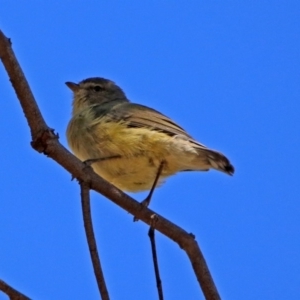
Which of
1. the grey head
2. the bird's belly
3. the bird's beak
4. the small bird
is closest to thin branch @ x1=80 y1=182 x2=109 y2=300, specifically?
the small bird

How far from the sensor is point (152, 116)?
20.7ft

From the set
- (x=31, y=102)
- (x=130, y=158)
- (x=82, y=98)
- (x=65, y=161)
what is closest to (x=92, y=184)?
(x=65, y=161)

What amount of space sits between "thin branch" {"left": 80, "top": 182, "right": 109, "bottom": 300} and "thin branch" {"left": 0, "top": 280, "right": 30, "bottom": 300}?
0.39 meters

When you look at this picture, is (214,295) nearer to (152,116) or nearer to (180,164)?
(180,164)

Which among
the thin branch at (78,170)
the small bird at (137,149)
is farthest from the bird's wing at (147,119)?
the thin branch at (78,170)

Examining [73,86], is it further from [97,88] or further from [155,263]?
[155,263]

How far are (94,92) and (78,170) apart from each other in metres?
4.24

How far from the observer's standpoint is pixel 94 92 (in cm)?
768

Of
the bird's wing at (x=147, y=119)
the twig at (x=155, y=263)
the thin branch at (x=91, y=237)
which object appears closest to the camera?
the thin branch at (x=91, y=237)

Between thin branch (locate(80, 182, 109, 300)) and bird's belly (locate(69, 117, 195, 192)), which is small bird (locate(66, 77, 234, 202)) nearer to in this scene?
bird's belly (locate(69, 117, 195, 192))

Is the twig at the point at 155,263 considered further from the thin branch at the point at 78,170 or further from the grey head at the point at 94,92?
the grey head at the point at 94,92

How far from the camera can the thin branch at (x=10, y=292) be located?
2.67m

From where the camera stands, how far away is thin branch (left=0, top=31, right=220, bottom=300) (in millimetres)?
3277

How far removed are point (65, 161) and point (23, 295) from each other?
0.97m
